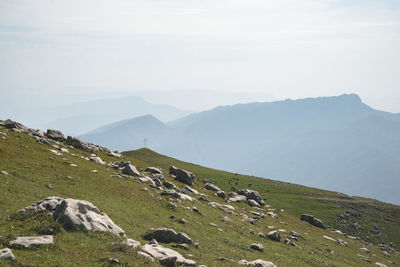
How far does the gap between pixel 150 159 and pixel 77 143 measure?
57907mm

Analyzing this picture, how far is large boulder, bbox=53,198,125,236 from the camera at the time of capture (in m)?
25.3

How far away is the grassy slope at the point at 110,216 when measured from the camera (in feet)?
73.7

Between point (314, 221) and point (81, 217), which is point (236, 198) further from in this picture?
point (81, 217)

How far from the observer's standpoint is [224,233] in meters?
42.2

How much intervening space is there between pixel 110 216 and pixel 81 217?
276 inches

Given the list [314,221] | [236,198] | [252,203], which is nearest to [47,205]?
[236,198]

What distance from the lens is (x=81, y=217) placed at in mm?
26359

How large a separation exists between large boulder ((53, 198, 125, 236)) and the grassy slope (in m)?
0.79

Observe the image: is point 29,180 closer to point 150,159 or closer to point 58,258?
point 58,258

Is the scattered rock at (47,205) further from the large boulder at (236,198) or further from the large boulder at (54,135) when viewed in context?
the large boulder at (236,198)

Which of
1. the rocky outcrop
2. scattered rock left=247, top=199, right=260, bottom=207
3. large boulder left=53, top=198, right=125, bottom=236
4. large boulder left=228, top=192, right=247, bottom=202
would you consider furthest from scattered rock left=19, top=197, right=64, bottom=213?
scattered rock left=247, top=199, right=260, bottom=207

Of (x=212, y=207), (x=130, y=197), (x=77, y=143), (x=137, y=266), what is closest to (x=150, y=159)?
(x=77, y=143)

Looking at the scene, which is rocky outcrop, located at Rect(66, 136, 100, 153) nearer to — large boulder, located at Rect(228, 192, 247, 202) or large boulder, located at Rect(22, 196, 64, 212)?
large boulder, located at Rect(228, 192, 247, 202)

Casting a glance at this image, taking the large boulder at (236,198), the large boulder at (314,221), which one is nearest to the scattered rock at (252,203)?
the large boulder at (236,198)
